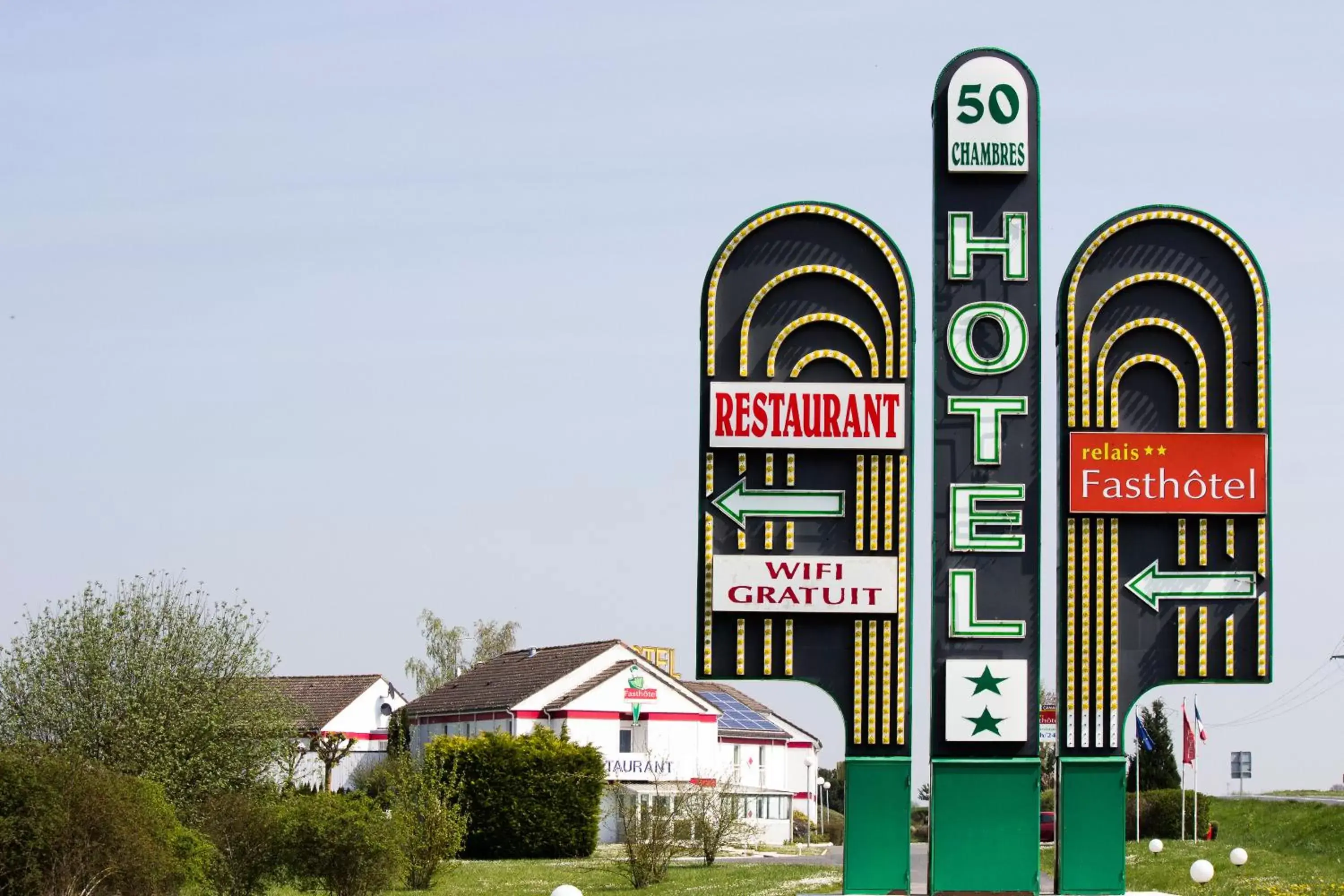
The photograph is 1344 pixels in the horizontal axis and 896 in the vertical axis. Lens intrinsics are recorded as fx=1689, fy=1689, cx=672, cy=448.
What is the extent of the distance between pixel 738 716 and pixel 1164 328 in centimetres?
5883

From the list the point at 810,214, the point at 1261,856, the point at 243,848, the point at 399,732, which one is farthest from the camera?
the point at 399,732

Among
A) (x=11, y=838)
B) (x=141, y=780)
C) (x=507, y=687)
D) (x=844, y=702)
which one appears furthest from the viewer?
(x=507, y=687)

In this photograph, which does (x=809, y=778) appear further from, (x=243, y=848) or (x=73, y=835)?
(x=73, y=835)

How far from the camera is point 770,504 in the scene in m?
18.4

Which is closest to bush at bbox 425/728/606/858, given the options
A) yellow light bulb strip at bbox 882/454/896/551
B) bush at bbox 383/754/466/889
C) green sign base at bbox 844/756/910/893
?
bush at bbox 383/754/466/889

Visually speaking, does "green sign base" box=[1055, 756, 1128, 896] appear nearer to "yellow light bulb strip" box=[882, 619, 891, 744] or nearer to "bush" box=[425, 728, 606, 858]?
"yellow light bulb strip" box=[882, 619, 891, 744]

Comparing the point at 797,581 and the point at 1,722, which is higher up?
the point at 797,581

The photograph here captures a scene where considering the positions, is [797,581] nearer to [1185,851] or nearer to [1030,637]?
[1030,637]

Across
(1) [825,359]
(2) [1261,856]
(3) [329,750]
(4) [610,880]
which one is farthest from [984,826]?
(3) [329,750]

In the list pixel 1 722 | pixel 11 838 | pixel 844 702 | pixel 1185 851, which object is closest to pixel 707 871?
pixel 1185 851

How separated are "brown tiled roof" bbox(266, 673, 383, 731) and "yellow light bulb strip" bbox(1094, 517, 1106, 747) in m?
70.7

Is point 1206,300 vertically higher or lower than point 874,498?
higher

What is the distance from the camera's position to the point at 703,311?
18.6 m

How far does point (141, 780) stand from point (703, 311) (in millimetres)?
17712
